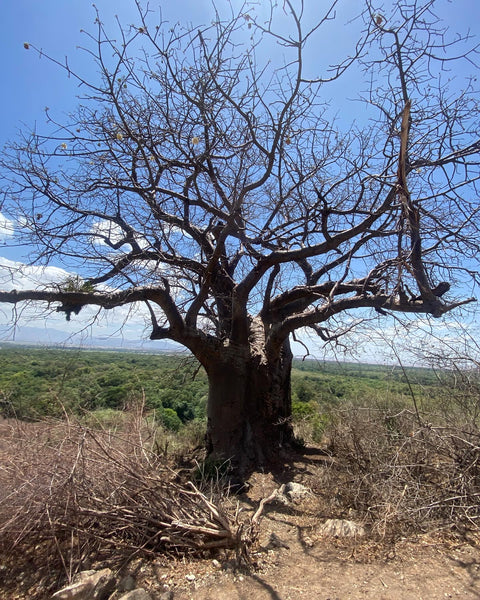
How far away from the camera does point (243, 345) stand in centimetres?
563

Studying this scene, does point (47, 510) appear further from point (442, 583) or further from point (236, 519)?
point (442, 583)

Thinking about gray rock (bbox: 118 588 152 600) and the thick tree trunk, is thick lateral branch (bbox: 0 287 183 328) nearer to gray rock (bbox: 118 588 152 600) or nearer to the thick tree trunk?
the thick tree trunk

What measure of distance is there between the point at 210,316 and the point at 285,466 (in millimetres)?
2680

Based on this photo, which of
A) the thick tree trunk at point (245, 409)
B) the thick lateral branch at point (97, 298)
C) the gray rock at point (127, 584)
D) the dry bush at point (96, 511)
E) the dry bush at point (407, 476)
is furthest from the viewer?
the thick tree trunk at point (245, 409)

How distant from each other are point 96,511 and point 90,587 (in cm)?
48

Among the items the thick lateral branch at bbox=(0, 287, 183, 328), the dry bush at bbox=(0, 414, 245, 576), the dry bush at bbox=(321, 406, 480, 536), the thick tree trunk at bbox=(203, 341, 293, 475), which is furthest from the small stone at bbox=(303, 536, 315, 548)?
the thick lateral branch at bbox=(0, 287, 183, 328)

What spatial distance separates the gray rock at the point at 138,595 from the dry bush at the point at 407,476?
1671 mm

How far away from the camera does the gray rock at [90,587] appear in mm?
2379

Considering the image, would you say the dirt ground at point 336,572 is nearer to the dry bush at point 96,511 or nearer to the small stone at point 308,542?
the small stone at point 308,542

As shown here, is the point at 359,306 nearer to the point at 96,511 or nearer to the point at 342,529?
the point at 342,529

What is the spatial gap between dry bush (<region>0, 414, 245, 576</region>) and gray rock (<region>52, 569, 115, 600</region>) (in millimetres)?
167

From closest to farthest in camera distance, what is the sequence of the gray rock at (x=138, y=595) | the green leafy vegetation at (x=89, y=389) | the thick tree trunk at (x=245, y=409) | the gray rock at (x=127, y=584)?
the gray rock at (x=138, y=595), the gray rock at (x=127, y=584), the green leafy vegetation at (x=89, y=389), the thick tree trunk at (x=245, y=409)

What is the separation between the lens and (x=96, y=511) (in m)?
2.83

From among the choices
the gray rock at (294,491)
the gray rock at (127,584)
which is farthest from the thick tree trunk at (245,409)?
the gray rock at (127,584)
